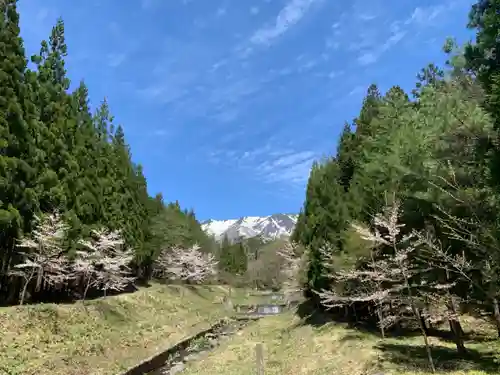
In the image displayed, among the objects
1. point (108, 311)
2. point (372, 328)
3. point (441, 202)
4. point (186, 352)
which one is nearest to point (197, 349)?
point (186, 352)

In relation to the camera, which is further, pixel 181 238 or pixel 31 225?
pixel 181 238

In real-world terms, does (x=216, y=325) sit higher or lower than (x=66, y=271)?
lower

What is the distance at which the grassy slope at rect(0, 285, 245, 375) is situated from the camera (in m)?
19.3

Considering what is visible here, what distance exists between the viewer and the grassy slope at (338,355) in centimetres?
1497

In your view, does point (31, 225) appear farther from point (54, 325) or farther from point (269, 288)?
point (269, 288)

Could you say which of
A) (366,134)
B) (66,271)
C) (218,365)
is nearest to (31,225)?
(66,271)

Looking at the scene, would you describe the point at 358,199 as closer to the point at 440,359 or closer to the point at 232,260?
the point at 440,359

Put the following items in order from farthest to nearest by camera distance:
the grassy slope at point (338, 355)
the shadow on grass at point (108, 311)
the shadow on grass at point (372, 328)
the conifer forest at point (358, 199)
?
the shadow on grass at point (108, 311) < the shadow on grass at point (372, 328) < the grassy slope at point (338, 355) < the conifer forest at point (358, 199)

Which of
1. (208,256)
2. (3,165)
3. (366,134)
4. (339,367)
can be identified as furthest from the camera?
(208,256)

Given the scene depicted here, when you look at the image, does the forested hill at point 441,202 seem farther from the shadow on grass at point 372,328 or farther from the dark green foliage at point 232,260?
the dark green foliage at point 232,260

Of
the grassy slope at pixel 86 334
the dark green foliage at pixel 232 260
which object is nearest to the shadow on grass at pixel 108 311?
the grassy slope at pixel 86 334

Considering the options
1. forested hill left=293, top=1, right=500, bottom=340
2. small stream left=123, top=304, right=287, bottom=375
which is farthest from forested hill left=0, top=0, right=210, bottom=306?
forested hill left=293, top=1, right=500, bottom=340

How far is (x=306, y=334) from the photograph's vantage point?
29516mm

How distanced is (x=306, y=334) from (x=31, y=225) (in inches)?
893
